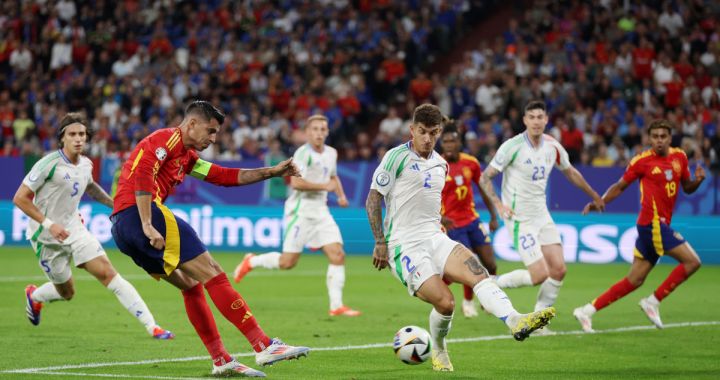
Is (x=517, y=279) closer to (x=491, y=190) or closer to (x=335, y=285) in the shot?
(x=491, y=190)

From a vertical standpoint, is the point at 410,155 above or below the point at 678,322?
above

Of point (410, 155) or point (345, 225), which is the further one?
point (345, 225)

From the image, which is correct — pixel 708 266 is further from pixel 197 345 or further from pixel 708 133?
pixel 197 345

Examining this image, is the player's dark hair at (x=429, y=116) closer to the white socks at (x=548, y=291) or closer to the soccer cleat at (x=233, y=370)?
the soccer cleat at (x=233, y=370)

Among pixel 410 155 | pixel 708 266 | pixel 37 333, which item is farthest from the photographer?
pixel 708 266

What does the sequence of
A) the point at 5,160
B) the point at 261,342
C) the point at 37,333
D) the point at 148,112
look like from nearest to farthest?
the point at 261,342, the point at 37,333, the point at 5,160, the point at 148,112

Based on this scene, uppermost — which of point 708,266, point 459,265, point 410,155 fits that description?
point 410,155

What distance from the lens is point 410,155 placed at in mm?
9836

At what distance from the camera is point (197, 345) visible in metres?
11.7

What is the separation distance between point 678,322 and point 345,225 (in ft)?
38.1

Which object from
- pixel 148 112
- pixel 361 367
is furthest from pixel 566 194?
pixel 361 367

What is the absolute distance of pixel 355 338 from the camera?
12.4 m

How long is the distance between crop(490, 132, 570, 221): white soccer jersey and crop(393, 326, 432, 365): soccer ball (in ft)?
14.1

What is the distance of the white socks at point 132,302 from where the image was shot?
40.5ft
